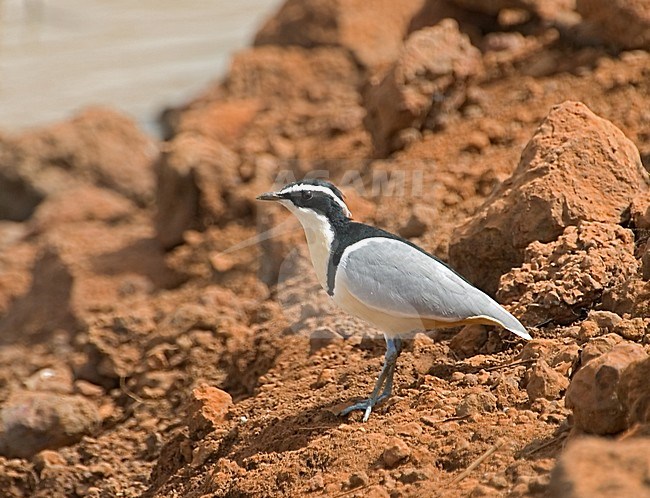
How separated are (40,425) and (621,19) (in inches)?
214

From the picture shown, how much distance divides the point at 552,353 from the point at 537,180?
1144 mm

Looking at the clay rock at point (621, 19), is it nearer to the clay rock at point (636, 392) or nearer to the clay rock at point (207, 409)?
the clay rock at point (207, 409)

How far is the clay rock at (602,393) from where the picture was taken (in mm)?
4105

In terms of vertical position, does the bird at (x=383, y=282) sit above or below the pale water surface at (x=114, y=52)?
above

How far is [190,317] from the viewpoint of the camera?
295 inches

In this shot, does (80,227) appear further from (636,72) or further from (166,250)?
(636,72)

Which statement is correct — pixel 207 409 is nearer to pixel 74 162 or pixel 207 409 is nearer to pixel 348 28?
pixel 74 162

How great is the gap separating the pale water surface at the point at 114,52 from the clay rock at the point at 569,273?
35.9 ft

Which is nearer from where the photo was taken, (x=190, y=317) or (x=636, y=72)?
(x=190, y=317)

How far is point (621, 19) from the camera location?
919 cm

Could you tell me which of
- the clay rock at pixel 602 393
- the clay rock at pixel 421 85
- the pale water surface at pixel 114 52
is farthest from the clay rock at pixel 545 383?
the pale water surface at pixel 114 52

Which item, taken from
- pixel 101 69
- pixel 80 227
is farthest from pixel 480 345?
pixel 101 69

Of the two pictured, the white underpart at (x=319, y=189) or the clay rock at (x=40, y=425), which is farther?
the clay rock at (x=40, y=425)

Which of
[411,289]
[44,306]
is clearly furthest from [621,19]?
[44,306]
